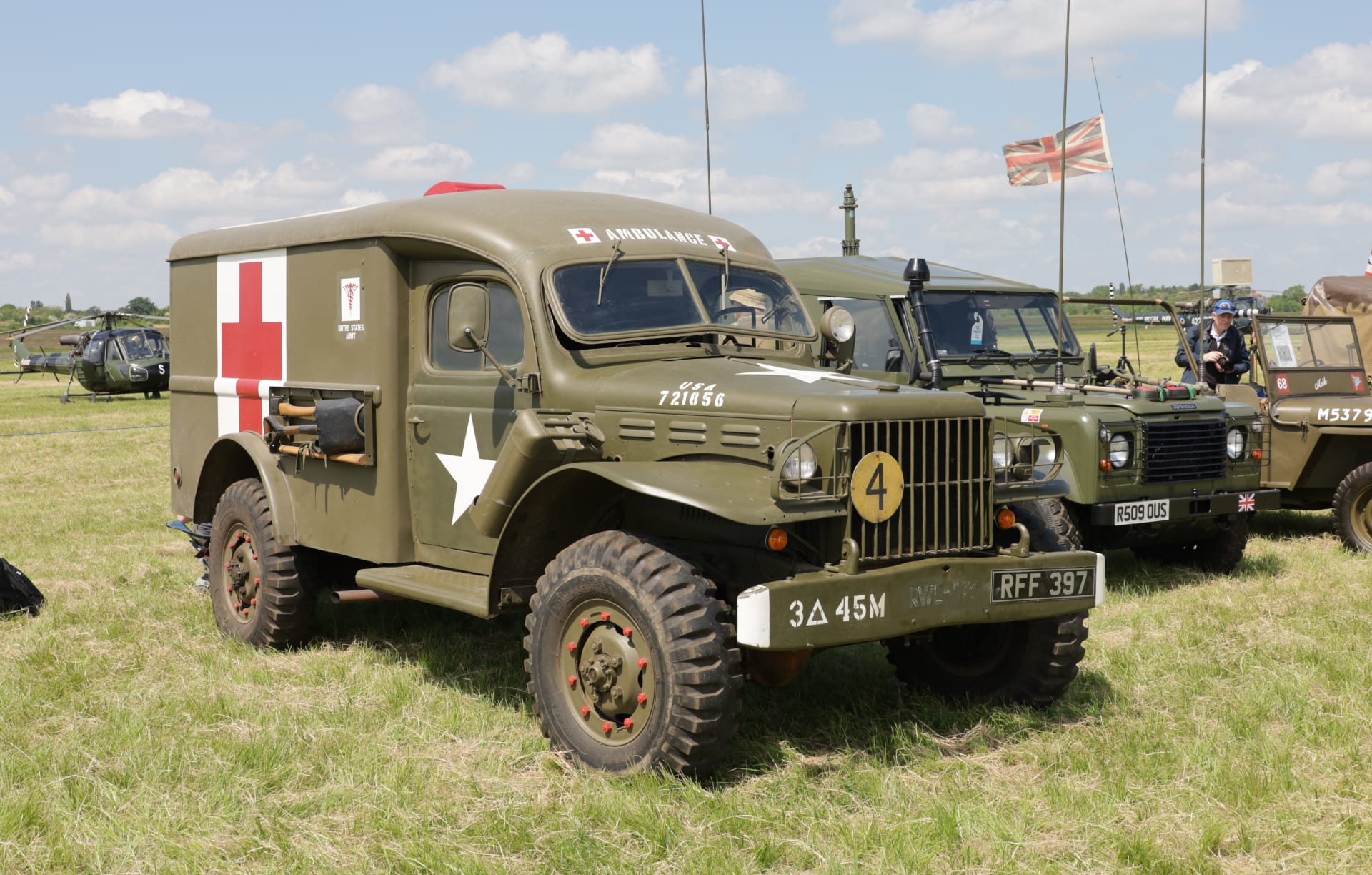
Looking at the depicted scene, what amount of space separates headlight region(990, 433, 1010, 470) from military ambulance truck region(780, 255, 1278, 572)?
7.19ft

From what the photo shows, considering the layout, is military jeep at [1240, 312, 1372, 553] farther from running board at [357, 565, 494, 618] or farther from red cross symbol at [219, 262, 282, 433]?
red cross symbol at [219, 262, 282, 433]

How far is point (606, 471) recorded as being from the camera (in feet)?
15.3

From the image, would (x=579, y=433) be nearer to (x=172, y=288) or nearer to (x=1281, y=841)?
(x=1281, y=841)

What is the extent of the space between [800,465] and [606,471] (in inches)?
26.8

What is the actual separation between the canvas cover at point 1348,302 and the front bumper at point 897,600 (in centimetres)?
951

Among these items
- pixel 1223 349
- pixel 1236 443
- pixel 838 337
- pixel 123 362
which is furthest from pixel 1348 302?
pixel 123 362

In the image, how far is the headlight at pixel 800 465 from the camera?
4.44 metres

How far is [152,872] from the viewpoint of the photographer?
3.97 metres

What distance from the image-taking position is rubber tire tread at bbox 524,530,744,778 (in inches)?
172

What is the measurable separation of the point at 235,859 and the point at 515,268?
2551 millimetres

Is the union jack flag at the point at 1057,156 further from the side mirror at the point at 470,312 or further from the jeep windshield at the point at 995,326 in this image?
the side mirror at the point at 470,312

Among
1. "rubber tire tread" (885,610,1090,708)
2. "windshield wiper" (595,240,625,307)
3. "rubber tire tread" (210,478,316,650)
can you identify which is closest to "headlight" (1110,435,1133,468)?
"rubber tire tread" (885,610,1090,708)

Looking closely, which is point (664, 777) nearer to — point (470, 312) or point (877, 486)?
point (877, 486)

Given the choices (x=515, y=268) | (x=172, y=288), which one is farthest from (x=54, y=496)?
(x=515, y=268)
